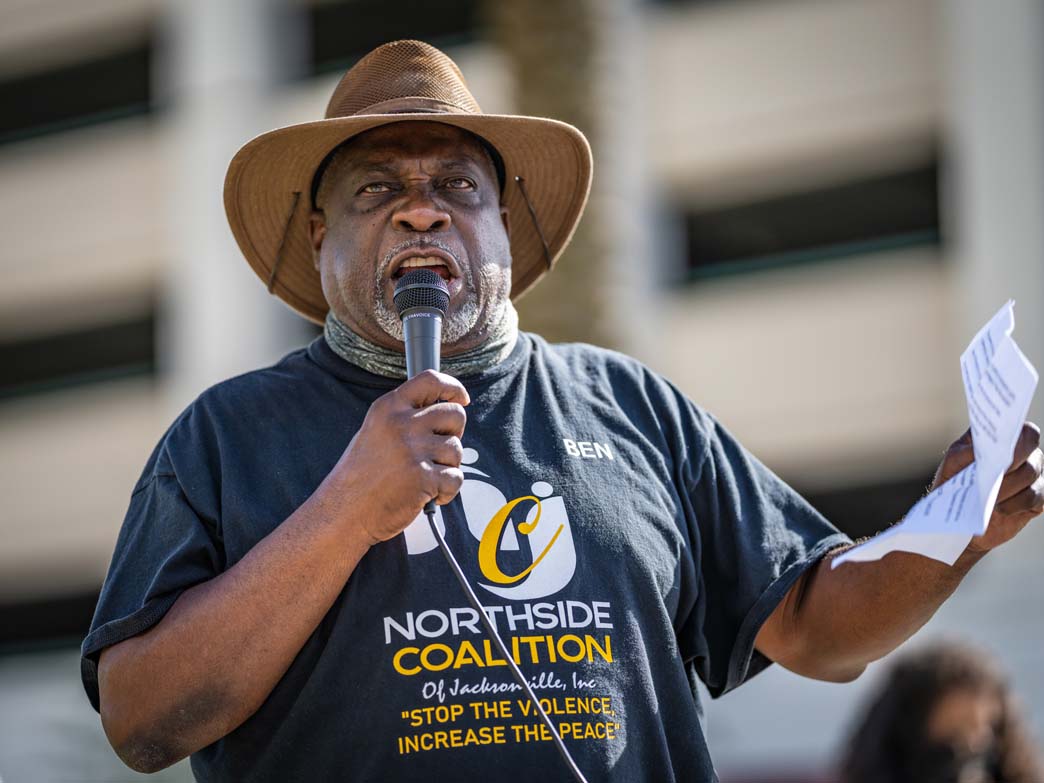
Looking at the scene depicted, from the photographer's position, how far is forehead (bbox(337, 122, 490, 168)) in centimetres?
347

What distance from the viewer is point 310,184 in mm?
3686

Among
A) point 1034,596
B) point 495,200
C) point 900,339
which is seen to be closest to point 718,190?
point 900,339

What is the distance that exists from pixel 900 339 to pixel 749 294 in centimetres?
155

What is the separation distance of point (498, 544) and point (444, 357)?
1.45 feet

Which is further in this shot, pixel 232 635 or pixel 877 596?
pixel 877 596

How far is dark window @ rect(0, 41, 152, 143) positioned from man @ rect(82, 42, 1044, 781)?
52.5ft

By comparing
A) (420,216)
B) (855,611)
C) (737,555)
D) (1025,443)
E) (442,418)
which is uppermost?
(420,216)

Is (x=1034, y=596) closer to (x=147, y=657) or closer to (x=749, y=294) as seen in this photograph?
(x=749, y=294)

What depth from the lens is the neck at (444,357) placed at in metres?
3.34

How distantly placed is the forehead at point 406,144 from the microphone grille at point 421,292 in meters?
0.41

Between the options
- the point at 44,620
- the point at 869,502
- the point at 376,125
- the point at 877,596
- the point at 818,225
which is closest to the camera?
the point at 877,596

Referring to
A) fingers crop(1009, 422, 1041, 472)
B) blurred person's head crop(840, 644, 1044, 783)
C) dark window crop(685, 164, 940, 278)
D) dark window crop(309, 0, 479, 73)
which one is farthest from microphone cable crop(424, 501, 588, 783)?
dark window crop(309, 0, 479, 73)

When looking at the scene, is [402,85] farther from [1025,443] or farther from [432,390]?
[1025,443]

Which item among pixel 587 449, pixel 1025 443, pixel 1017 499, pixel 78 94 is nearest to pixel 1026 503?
pixel 1017 499
